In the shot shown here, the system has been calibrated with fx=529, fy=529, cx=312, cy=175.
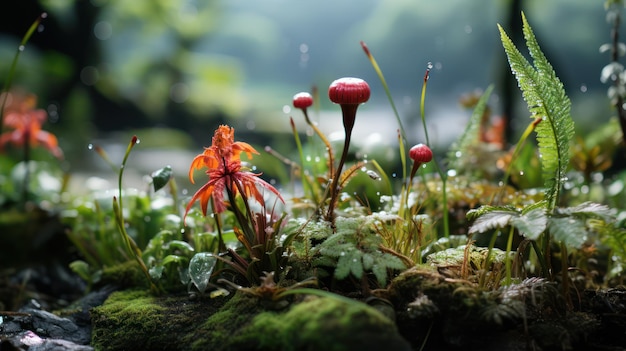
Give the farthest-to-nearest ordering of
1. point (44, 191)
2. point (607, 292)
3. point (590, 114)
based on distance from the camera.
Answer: point (590, 114) → point (44, 191) → point (607, 292)

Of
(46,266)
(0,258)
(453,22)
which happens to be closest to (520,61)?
(46,266)

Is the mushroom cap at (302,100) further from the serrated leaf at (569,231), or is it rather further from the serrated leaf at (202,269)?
the serrated leaf at (569,231)

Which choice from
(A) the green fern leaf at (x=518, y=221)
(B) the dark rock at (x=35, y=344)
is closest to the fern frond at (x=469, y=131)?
(A) the green fern leaf at (x=518, y=221)

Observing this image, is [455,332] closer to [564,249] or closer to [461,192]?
[564,249]

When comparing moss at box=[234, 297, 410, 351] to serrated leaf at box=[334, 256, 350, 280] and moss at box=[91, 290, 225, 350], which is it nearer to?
serrated leaf at box=[334, 256, 350, 280]

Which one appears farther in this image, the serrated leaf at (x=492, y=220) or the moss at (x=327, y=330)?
the serrated leaf at (x=492, y=220)

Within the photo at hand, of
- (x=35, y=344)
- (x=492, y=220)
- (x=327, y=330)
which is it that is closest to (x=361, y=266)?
(x=327, y=330)
